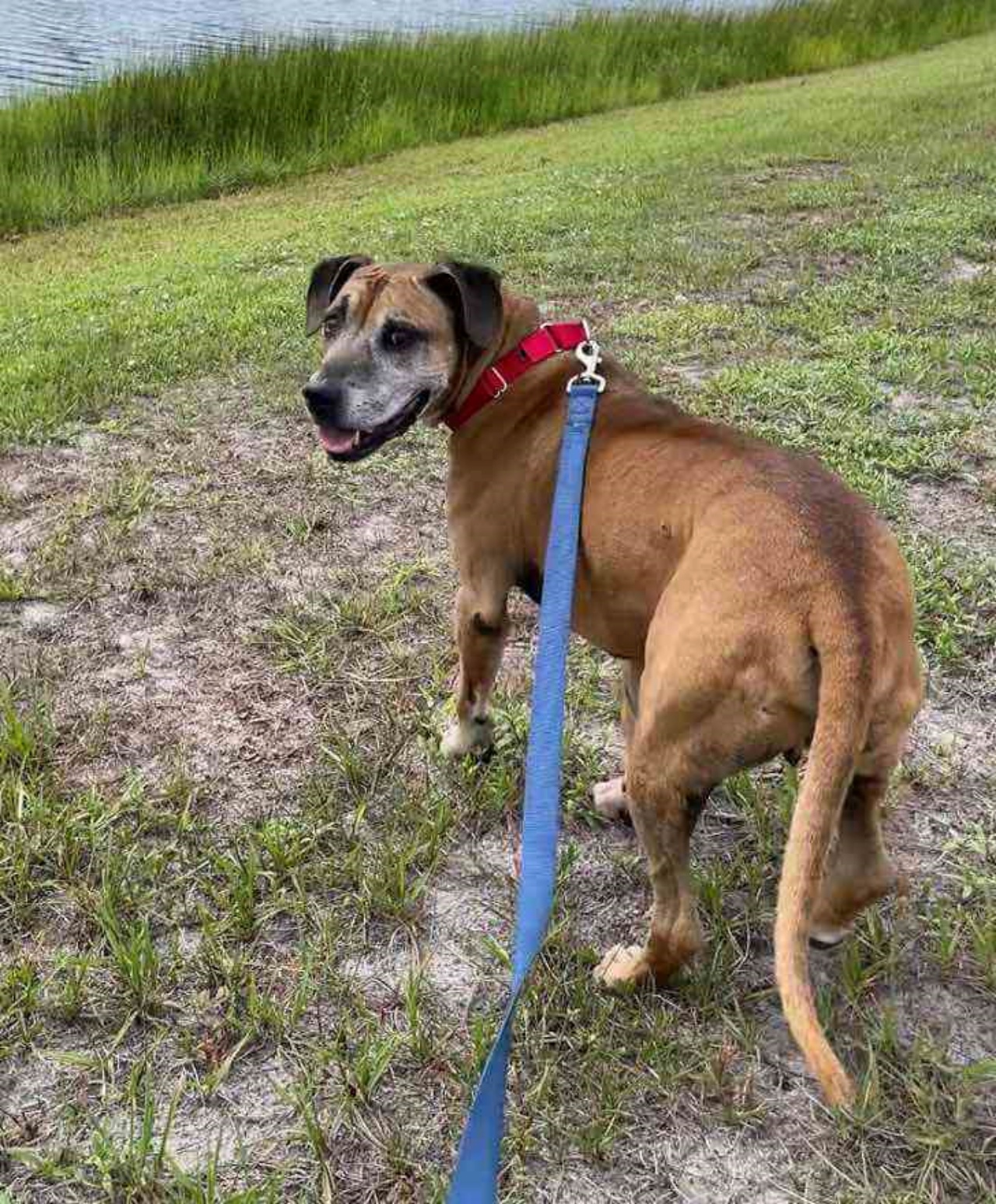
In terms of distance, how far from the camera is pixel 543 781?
81.7 inches

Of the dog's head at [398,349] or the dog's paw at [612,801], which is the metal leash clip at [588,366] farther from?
the dog's paw at [612,801]

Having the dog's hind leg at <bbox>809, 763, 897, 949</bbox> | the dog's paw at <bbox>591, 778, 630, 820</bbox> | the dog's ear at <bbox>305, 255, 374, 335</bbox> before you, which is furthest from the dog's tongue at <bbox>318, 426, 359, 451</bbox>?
the dog's hind leg at <bbox>809, 763, 897, 949</bbox>

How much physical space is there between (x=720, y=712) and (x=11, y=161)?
11.9 meters

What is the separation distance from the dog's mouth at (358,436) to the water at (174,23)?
12.8 meters

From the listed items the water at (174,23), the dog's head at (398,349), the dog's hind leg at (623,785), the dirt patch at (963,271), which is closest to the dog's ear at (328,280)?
the dog's head at (398,349)

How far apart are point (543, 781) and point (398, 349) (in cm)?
163

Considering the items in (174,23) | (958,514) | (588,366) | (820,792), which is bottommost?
(174,23)

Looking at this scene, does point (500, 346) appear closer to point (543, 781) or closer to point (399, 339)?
point (399, 339)

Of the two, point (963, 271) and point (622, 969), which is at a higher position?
point (963, 271)

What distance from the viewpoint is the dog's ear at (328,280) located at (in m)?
3.62

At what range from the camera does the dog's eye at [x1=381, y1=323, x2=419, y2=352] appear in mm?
3244

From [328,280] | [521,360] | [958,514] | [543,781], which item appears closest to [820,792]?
[543,781]

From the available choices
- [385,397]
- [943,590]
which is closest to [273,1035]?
[385,397]

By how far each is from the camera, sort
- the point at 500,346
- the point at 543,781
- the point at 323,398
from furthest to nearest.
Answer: the point at 500,346
the point at 323,398
the point at 543,781
